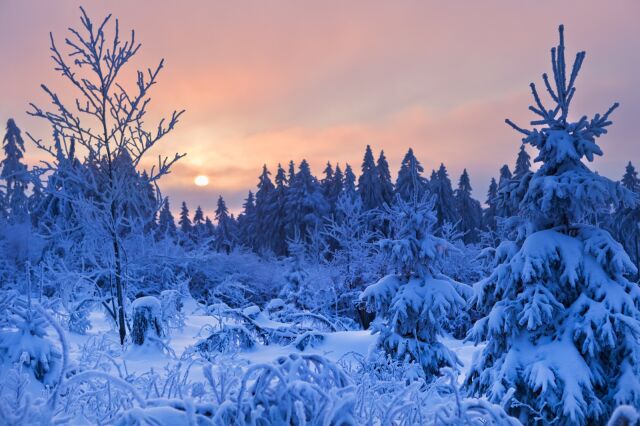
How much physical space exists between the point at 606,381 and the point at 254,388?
5367 mm

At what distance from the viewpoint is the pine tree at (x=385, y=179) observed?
4994 cm

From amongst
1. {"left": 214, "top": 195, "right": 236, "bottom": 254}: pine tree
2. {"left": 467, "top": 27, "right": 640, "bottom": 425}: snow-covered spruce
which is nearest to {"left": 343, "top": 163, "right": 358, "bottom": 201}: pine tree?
{"left": 214, "top": 195, "right": 236, "bottom": 254}: pine tree

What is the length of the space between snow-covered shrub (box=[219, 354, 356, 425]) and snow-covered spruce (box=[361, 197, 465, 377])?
8344mm

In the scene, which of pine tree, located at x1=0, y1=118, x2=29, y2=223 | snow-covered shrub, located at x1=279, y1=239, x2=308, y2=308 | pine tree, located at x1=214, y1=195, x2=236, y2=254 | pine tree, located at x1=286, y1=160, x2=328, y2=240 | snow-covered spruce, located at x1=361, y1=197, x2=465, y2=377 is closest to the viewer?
snow-covered spruce, located at x1=361, y1=197, x2=465, y2=377

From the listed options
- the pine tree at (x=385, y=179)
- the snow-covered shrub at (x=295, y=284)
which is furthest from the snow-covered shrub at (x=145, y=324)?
the pine tree at (x=385, y=179)

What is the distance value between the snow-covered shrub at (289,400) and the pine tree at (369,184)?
149 feet

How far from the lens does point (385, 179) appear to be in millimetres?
50906

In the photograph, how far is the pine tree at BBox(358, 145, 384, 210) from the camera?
160 ft

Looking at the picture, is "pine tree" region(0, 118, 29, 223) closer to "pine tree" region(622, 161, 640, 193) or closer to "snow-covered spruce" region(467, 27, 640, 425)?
"snow-covered spruce" region(467, 27, 640, 425)

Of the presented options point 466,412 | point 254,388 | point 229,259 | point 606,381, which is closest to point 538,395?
point 606,381

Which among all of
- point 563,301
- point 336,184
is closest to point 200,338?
point 563,301

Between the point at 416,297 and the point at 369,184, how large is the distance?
38.8 metres

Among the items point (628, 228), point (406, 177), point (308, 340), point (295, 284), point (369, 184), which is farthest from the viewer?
point (369, 184)

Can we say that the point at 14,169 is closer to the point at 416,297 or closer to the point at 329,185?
the point at 329,185
